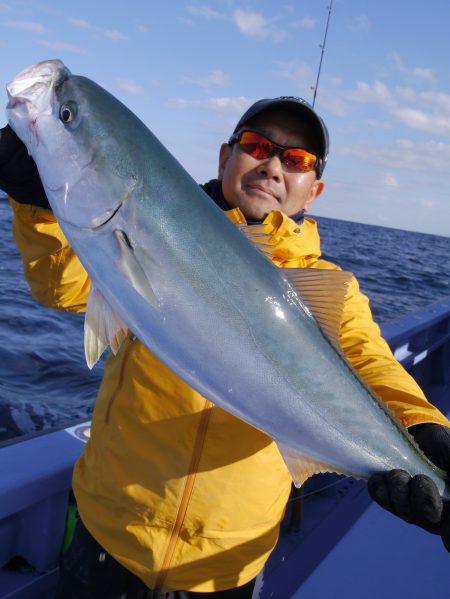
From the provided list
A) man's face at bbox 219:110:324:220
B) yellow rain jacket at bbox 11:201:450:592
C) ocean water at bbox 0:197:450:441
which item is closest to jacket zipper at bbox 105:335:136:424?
yellow rain jacket at bbox 11:201:450:592

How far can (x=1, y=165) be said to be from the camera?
2199 millimetres

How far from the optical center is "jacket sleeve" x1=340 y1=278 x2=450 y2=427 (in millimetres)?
2322

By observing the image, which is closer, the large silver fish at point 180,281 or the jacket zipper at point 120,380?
the large silver fish at point 180,281

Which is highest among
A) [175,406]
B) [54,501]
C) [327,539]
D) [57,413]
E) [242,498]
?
[175,406]

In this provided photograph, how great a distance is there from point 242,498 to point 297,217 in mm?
1500

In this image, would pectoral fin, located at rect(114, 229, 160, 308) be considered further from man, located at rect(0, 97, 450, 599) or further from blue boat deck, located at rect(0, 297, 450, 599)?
blue boat deck, located at rect(0, 297, 450, 599)

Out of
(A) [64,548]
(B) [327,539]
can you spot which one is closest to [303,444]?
(A) [64,548]

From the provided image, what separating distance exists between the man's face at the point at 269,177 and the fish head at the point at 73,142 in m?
0.96

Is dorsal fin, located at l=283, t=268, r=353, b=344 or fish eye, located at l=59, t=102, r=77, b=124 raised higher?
fish eye, located at l=59, t=102, r=77, b=124

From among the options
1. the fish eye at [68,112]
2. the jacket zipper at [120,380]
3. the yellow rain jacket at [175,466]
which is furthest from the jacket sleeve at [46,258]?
the fish eye at [68,112]

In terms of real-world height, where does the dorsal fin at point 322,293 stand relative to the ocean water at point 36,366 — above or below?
above

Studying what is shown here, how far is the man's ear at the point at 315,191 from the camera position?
3.07 metres

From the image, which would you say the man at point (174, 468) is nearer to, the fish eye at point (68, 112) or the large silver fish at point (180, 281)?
the large silver fish at point (180, 281)

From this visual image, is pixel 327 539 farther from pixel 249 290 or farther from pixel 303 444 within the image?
pixel 249 290
